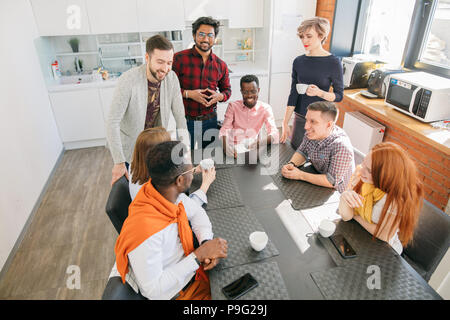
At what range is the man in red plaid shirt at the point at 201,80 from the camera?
2404mm

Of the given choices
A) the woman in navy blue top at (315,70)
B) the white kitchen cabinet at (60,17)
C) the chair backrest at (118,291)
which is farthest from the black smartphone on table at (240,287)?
the white kitchen cabinet at (60,17)

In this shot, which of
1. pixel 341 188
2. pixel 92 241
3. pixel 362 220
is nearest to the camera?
pixel 362 220

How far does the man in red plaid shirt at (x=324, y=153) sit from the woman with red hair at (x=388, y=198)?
0.29 meters

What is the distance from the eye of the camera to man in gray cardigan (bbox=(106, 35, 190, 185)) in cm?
192

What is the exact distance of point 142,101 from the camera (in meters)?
2.04

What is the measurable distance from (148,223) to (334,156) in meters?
1.13

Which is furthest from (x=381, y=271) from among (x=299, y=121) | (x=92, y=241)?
(x=92, y=241)

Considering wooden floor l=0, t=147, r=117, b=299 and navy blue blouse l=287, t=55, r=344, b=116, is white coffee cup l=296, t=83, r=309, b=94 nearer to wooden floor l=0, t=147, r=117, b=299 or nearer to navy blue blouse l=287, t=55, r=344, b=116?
navy blue blouse l=287, t=55, r=344, b=116

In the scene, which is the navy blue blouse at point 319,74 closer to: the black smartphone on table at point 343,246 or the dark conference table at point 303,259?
the dark conference table at point 303,259

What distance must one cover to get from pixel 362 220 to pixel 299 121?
3.61 feet

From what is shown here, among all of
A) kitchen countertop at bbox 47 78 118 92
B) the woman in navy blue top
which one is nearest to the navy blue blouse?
the woman in navy blue top
